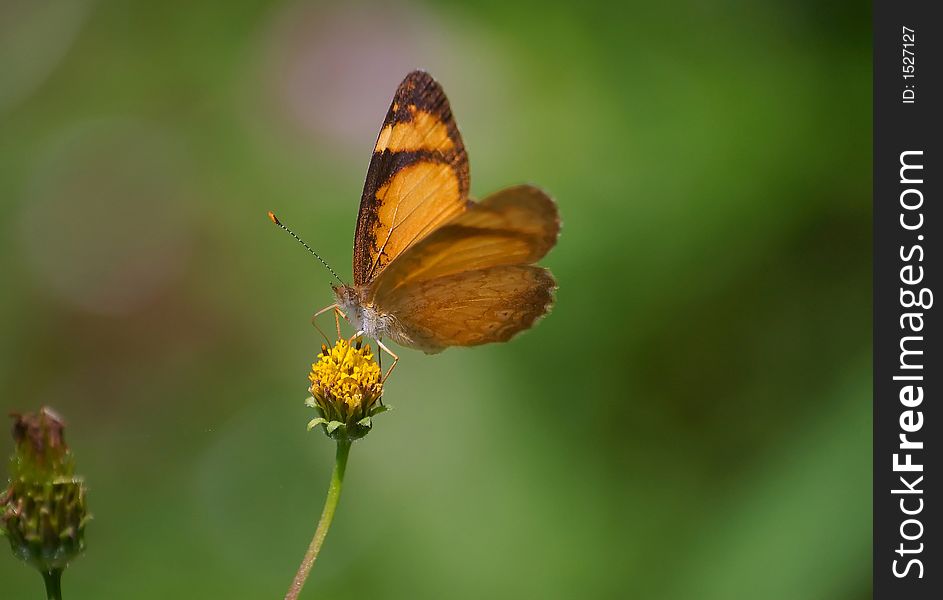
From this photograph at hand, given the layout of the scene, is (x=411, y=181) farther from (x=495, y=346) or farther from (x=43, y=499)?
(x=495, y=346)

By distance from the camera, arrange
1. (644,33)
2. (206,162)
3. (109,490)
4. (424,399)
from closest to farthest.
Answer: (109,490)
(424,399)
(644,33)
(206,162)

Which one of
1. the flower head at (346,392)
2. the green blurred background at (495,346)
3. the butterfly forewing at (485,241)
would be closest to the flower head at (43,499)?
the flower head at (346,392)

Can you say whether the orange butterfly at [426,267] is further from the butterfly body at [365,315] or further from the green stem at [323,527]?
the green stem at [323,527]

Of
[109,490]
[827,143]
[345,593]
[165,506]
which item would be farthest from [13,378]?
[827,143]

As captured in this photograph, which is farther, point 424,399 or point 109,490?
point 424,399

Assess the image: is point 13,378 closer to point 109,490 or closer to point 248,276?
point 109,490

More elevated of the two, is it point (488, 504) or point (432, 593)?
point (488, 504)

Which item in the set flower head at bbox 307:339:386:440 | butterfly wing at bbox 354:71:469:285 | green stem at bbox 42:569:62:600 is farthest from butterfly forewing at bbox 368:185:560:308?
green stem at bbox 42:569:62:600
